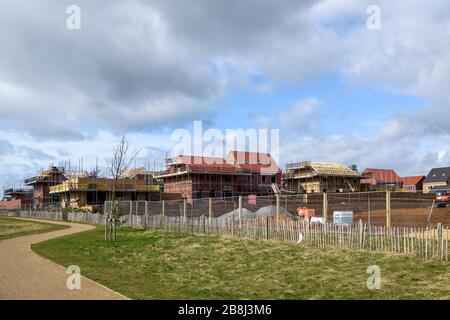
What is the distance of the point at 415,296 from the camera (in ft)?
31.2

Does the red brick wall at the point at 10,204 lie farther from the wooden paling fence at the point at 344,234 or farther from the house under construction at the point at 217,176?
the wooden paling fence at the point at 344,234

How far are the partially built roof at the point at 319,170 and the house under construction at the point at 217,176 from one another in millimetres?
4828

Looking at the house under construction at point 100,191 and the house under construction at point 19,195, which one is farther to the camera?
the house under construction at point 19,195

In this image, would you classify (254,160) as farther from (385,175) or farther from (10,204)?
(10,204)

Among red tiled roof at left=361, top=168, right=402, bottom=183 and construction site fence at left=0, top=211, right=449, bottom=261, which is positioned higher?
red tiled roof at left=361, top=168, right=402, bottom=183

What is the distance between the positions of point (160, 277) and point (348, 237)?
7.57 metres

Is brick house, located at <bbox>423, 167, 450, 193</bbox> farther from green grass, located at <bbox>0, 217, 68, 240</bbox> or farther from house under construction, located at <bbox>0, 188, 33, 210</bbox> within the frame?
house under construction, located at <bbox>0, 188, 33, 210</bbox>

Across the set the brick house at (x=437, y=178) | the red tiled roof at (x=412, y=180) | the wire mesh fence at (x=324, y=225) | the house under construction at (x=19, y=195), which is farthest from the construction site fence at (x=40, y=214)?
the red tiled roof at (x=412, y=180)

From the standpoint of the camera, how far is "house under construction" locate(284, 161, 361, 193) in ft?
234

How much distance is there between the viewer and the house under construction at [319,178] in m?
71.2

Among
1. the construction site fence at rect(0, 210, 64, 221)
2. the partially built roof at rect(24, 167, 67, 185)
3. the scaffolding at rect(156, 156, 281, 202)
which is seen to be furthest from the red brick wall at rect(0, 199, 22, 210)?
the scaffolding at rect(156, 156, 281, 202)

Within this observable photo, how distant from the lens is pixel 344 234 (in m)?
17.3

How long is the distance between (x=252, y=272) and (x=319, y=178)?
59614mm
